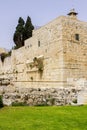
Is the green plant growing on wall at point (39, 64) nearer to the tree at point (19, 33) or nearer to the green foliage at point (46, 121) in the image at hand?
the green foliage at point (46, 121)

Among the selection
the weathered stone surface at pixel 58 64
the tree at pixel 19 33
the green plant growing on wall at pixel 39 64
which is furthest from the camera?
the tree at pixel 19 33

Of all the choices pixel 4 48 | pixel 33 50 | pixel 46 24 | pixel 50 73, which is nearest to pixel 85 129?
pixel 50 73

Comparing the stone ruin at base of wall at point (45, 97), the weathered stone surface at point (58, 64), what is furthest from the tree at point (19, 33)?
the stone ruin at base of wall at point (45, 97)

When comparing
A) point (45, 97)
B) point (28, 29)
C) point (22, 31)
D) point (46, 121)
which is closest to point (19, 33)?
point (22, 31)

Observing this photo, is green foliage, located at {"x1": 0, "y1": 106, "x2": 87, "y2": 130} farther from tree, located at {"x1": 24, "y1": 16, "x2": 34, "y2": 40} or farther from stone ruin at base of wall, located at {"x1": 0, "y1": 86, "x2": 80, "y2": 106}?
tree, located at {"x1": 24, "y1": 16, "x2": 34, "y2": 40}

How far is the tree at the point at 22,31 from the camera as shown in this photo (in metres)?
35.6

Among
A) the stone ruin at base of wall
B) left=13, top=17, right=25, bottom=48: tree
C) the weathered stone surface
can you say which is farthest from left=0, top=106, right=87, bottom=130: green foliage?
left=13, top=17, right=25, bottom=48: tree

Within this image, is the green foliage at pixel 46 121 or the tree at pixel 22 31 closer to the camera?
the green foliage at pixel 46 121

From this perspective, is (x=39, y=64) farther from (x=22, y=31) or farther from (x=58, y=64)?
(x=22, y=31)

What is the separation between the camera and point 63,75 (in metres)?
18.2

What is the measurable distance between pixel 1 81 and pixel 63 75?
10539mm

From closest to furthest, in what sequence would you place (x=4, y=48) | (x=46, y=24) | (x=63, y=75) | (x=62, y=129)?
(x=62, y=129) < (x=63, y=75) < (x=46, y=24) < (x=4, y=48)

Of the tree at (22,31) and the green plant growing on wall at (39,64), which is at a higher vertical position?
the tree at (22,31)

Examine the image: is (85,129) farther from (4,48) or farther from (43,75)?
(4,48)
